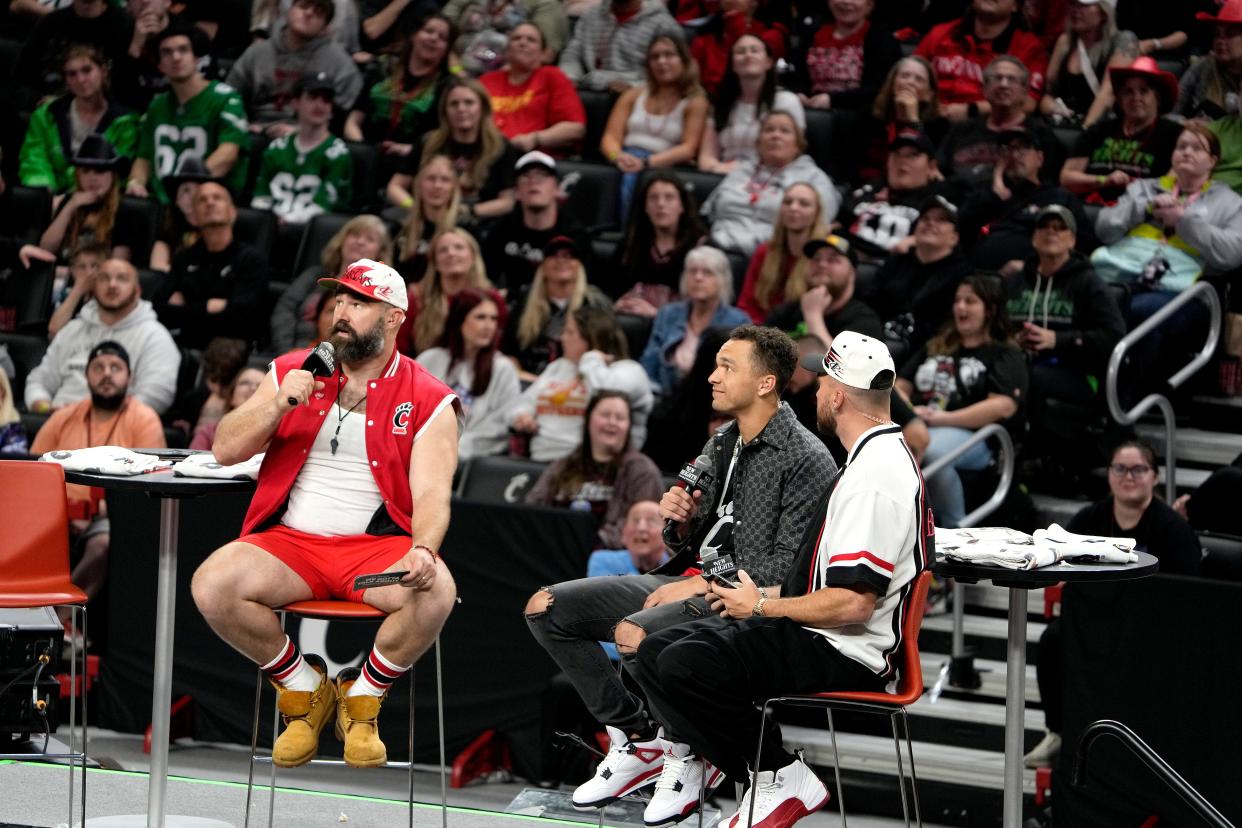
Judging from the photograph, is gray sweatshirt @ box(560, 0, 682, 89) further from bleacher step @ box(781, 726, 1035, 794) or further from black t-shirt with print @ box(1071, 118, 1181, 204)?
bleacher step @ box(781, 726, 1035, 794)

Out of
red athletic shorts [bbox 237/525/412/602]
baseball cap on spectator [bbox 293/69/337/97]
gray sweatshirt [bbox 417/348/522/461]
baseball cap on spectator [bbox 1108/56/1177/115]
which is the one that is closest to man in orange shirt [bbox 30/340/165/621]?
gray sweatshirt [bbox 417/348/522/461]

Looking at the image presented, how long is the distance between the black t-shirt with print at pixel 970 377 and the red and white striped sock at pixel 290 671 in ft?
11.9

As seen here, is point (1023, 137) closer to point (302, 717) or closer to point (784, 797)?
point (784, 797)

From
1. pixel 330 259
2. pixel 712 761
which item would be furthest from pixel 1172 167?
pixel 712 761

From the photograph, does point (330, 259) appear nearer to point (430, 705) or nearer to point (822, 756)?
point (430, 705)

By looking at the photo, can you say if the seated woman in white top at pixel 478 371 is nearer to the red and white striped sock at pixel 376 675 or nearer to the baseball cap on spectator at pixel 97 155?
the baseball cap on spectator at pixel 97 155

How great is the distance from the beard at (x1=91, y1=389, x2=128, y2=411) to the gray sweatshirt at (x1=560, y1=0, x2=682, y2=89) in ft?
11.4

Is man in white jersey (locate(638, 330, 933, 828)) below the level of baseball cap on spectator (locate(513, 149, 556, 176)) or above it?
below

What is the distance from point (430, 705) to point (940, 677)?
79.2 inches

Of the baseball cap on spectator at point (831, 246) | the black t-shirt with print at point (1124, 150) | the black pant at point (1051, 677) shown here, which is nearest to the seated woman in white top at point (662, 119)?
the baseball cap on spectator at point (831, 246)

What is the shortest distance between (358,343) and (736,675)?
146 centimetres

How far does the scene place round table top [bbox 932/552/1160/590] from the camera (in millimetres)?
4609

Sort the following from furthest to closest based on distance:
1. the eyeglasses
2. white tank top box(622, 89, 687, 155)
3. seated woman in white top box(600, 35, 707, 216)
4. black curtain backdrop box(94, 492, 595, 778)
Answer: white tank top box(622, 89, 687, 155)
seated woman in white top box(600, 35, 707, 216)
black curtain backdrop box(94, 492, 595, 778)
the eyeglasses

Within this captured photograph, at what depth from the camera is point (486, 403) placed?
27.3ft
